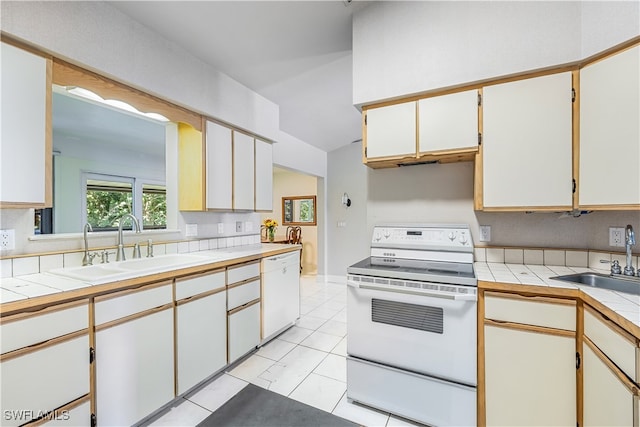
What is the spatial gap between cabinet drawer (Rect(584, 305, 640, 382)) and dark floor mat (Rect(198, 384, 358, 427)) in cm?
132

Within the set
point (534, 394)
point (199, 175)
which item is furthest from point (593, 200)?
point (199, 175)

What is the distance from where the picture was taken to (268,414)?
1788 mm

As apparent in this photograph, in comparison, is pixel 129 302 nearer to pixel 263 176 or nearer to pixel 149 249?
pixel 149 249

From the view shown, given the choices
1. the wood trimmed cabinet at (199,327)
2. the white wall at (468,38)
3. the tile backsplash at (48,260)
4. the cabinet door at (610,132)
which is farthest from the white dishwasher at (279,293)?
the cabinet door at (610,132)

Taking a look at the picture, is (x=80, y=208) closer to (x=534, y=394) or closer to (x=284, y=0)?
(x=284, y=0)

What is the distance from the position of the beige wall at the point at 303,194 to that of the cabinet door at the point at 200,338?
13.5 feet

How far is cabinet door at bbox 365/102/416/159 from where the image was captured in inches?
81.0

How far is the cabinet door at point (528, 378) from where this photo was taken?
1.44 meters

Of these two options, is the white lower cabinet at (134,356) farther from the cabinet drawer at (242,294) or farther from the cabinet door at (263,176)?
the cabinet door at (263,176)

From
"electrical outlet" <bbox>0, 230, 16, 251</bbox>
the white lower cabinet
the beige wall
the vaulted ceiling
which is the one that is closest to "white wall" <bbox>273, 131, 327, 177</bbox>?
the vaulted ceiling

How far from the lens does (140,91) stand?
2096 mm

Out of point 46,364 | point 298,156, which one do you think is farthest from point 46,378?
point 298,156

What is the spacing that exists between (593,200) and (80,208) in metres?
4.31

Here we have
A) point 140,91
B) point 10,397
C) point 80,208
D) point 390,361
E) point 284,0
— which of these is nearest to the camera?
point 10,397
